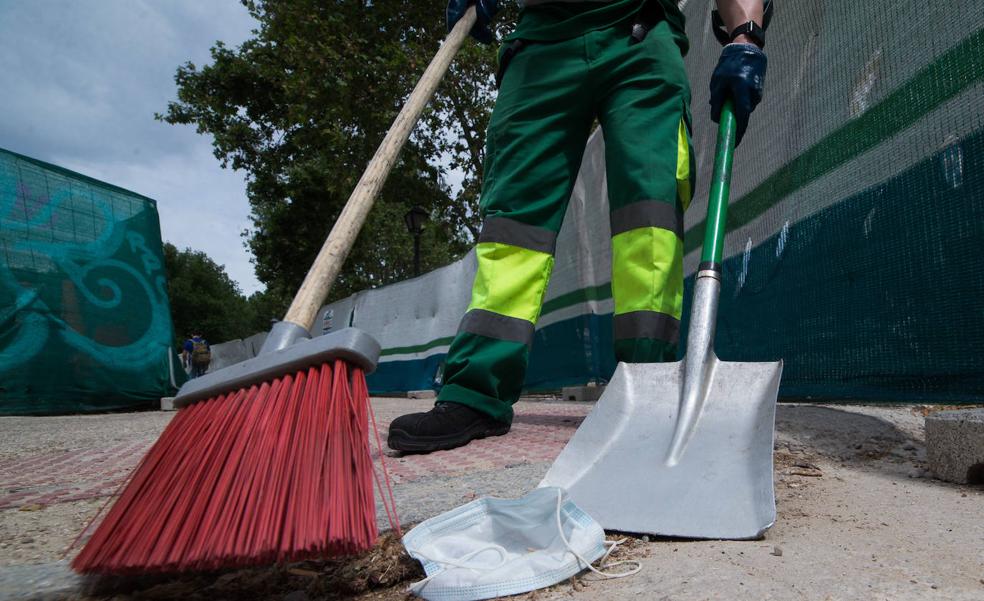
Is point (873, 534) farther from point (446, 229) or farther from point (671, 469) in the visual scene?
point (446, 229)

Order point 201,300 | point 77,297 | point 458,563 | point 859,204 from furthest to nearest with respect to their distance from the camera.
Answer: point 201,300 < point 77,297 < point 859,204 < point 458,563

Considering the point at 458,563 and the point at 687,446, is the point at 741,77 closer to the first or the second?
the point at 687,446

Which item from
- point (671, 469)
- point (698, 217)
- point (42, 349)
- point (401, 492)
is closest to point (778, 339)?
point (698, 217)

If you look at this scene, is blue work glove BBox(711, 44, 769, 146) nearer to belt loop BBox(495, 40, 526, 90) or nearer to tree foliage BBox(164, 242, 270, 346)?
belt loop BBox(495, 40, 526, 90)

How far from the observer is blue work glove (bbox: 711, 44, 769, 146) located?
163 centimetres

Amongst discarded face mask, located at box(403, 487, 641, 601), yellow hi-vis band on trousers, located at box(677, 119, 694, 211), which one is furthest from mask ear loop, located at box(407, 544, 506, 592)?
yellow hi-vis band on trousers, located at box(677, 119, 694, 211)

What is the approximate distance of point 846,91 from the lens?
2264 mm

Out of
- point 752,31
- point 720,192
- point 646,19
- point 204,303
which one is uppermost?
point 204,303

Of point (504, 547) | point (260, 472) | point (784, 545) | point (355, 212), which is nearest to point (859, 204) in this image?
point (784, 545)

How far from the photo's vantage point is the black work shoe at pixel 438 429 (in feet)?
5.37

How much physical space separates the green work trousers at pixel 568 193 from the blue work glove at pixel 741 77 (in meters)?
0.14

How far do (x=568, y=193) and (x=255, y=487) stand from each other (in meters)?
1.37

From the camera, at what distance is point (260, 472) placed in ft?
2.80

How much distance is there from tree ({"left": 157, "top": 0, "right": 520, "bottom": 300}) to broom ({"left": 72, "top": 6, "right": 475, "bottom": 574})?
28.5ft
